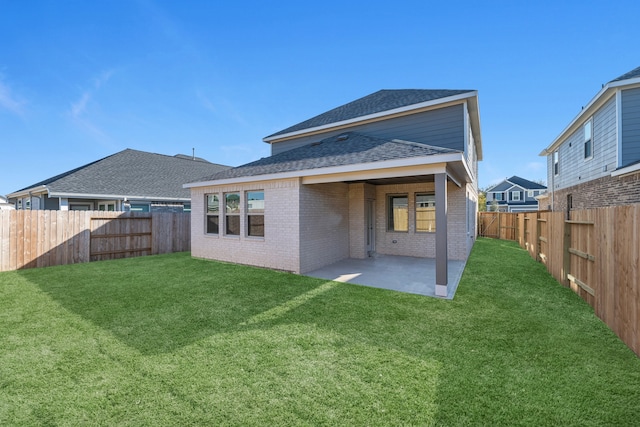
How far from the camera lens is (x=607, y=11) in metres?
10.3

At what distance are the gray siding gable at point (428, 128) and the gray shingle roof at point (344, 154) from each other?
36.7 inches

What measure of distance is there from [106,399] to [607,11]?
56.8ft

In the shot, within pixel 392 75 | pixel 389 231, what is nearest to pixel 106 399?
pixel 389 231

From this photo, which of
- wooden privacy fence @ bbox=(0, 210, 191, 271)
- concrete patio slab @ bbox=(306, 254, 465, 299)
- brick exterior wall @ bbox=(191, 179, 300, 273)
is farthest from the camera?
wooden privacy fence @ bbox=(0, 210, 191, 271)

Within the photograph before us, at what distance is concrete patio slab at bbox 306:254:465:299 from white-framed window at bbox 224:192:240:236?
11.3 feet

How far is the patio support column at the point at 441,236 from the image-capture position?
20.4 feet

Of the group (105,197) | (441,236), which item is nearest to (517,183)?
(441,236)

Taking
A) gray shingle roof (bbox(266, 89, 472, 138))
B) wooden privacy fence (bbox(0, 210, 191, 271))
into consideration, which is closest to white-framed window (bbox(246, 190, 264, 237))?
gray shingle roof (bbox(266, 89, 472, 138))

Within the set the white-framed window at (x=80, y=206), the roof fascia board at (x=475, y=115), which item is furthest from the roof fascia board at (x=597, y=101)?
the white-framed window at (x=80, y=206)

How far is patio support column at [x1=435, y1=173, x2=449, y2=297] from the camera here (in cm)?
621

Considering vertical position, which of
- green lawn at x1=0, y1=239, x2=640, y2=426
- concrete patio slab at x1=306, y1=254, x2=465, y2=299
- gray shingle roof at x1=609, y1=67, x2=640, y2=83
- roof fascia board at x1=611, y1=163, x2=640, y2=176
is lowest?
green lawn at x1=0, y1=239, x2=640, y2=426

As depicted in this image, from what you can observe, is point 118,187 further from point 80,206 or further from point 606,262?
point 606,262

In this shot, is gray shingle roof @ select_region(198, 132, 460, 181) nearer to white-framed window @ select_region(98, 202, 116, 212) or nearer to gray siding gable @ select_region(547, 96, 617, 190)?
gray siding gable @ select_region(547, 96, 617, 190)

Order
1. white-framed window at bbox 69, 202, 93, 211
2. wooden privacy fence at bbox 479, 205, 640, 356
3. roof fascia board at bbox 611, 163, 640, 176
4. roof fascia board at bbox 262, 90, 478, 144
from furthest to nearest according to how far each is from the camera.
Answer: white-framed window at bbox 69, 202, 93, 211
roof fascia board at bbox 262, 90, 478, 144
roof fascia board at bbox 611, 163, 640, 176
wooden privacy fence at bbox 479, 205, 640, 356
